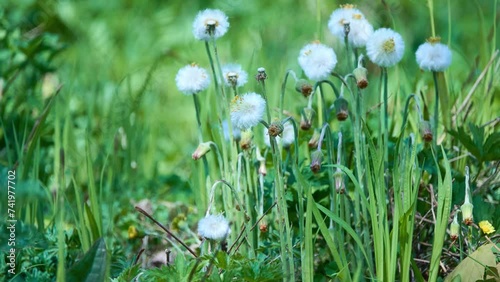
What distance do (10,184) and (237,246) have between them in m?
0.69

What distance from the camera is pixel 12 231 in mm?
1649

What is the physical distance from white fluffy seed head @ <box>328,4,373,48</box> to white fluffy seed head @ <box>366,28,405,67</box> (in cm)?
7

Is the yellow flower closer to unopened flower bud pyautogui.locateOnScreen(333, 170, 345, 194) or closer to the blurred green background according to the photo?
unopened flower bud pyautogui.locateOnScreen(333, 170, 345, 194)

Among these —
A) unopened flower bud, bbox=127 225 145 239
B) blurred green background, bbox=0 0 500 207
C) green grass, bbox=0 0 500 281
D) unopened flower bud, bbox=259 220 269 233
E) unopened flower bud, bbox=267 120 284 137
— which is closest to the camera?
unopened flower bud, bbox=267 120 284 137

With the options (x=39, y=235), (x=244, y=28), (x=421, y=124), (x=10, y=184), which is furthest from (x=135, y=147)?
(x=244, y=28)

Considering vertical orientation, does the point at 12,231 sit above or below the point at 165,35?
below

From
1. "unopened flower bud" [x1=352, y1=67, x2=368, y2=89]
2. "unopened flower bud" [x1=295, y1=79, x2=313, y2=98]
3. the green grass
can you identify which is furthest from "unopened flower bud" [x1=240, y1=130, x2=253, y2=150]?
"unopened flower bud" [x1=352, y1=67, x2=368, y2=89]

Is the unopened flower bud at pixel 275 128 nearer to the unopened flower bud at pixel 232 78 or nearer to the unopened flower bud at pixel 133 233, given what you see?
the unopened flower bud at pixel 232 78

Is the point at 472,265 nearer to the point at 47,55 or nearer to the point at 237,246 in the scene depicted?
the point at 237,246

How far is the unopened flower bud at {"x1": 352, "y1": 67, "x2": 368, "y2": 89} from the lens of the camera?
1.47m

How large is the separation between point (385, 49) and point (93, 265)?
2.31 ft

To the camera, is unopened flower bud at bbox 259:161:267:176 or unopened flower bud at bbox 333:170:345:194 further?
unopened flower bud at bbox 259:161:267:176

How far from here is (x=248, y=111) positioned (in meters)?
1.36

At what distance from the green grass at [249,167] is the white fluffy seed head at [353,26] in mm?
58
